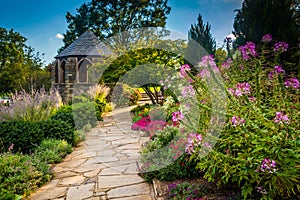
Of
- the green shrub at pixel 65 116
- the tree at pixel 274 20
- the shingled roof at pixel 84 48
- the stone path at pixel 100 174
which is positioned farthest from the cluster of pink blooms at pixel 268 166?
the shingled roof at pixel 84 48

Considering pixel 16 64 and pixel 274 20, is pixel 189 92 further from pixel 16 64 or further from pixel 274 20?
pixel 16 64

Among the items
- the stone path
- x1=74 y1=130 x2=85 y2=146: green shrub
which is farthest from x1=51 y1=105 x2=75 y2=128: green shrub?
the stone path

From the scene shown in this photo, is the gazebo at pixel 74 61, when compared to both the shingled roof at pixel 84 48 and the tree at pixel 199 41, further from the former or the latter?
the tree at pixel 199 41

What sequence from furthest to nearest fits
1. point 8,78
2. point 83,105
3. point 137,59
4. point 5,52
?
point 5,52, point 8,78, point 137,59, point 83,105

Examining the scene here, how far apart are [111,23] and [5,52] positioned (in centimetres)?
948

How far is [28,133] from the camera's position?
421cm

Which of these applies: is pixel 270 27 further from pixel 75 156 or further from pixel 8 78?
pixel 8 78

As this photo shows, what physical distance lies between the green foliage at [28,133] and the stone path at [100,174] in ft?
1.76

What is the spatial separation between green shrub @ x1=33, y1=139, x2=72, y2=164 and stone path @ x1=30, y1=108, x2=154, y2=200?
12 cm

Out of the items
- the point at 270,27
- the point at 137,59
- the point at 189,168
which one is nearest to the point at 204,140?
the point at 189,168

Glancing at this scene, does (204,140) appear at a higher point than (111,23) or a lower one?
lower

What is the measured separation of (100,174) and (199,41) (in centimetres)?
570

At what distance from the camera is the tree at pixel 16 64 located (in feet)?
57.2

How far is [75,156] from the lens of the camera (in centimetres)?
425
